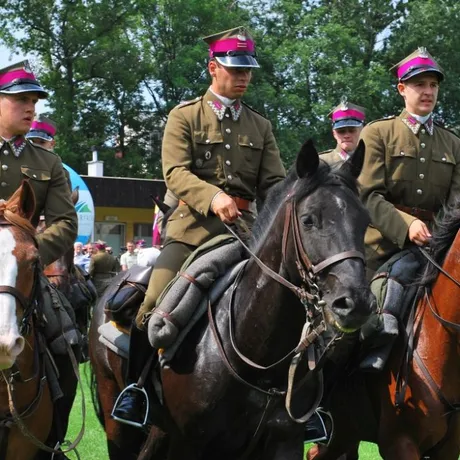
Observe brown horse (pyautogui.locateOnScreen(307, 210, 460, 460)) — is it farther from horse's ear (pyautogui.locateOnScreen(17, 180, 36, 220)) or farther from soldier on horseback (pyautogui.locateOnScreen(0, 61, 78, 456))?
horse's ear (pyautogui.locateOnScreen(17, 180, 36, 220))

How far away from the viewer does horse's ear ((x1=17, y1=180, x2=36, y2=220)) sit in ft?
19.9

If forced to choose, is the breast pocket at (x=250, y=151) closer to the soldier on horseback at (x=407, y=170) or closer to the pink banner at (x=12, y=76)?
the soldier on horseback at (x=407, y=170)

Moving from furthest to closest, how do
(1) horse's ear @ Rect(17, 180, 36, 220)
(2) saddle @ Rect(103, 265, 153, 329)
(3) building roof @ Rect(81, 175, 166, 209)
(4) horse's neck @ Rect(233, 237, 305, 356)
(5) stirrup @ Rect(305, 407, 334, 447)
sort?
(3) building roof @ Rect(81, 175, 166, 209) < (2) saddle @ Rect(103, 265, 153, 329) < (5) stirrup @ Rect(305, 407, 334, 447) < (1) horse's ear @ Rect(17, 180, 36, 220) < (4) horse's neck @ Rect(233, 237, 305, 356)

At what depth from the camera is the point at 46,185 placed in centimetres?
712

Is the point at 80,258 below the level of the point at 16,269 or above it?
below

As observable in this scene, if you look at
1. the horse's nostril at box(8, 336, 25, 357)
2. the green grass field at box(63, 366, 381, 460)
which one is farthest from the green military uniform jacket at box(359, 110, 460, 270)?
the green grass field at box(63, 366, 381, 460)

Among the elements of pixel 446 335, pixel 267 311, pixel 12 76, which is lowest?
pixel 446 335

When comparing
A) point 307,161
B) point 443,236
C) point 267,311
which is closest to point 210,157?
point 307,161

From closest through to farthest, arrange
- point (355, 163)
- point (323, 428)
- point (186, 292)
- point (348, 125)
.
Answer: point (355, 163)
point (186, 292)
point (323, 428)
point (348, 125)

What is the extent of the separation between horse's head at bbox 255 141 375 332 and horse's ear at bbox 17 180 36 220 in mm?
1564

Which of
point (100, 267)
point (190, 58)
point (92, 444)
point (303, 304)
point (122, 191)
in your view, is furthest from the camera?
point (190, 58)

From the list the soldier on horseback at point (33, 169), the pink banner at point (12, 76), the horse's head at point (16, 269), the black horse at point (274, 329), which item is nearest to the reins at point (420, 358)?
the black horse at point (274, 329)

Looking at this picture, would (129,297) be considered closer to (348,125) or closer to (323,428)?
(323,428)

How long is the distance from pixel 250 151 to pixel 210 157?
321 mm
